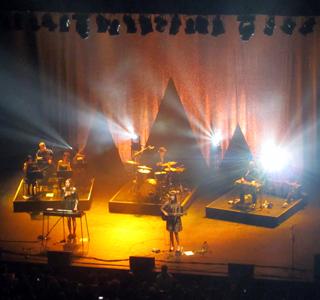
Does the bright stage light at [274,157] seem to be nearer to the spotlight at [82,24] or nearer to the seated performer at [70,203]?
the seated performer at [70,203]

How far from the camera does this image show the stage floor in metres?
13.8

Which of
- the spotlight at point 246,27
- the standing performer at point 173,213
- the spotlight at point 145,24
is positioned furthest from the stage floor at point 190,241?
the spotlight at point 145,24

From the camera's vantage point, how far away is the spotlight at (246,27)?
50.0ft

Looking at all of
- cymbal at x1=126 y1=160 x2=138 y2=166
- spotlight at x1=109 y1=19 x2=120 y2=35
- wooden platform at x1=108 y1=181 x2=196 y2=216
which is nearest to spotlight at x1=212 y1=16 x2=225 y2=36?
spotlight at x1=109 y1=19 x2=120 y2=35

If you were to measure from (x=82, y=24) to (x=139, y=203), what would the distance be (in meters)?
4.24

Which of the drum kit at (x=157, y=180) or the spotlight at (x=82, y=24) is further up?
the spotlight at (x=82, y=24)

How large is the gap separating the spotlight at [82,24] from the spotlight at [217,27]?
2.75 meters

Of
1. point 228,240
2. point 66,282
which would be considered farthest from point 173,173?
point 66,282

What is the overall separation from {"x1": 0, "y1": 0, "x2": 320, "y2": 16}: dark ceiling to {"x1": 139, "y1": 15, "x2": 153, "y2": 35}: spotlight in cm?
64

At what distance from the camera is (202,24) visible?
1573cm

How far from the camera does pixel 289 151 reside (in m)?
17.7

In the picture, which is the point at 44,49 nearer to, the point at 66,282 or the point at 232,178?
the point at 232,178

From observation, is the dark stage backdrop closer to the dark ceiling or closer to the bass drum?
the bass drum

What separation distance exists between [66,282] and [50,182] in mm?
7268
